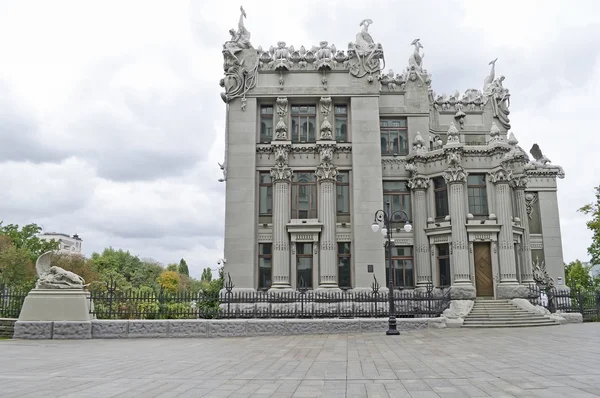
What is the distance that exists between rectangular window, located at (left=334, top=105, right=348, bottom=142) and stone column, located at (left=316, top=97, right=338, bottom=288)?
985 mm

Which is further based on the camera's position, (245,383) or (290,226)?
(290,226)

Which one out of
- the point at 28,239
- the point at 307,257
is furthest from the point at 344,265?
the point at 28,239

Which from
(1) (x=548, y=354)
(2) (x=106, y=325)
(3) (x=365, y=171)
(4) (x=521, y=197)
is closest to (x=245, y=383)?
(1) (x=548, y=354)

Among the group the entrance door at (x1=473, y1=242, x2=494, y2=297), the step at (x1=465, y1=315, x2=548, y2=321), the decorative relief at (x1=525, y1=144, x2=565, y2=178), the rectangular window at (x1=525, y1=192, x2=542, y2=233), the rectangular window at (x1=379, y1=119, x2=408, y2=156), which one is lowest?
the step at (x1=465, y1=315, x2=548, y2=321)

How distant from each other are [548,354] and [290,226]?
1981 centimetres

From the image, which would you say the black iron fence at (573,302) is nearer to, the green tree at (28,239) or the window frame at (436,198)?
the window frame at (436,198)

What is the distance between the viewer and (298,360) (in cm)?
1327

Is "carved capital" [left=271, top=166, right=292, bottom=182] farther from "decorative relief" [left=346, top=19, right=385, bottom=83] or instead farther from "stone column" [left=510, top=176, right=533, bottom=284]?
"stone column" [left=510, top=176, right=533, bottom=284]

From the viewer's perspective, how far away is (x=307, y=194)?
108 ft

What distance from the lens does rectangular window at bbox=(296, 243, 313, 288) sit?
3142 centimetres

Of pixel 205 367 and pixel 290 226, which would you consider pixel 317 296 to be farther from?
pixel 205 367

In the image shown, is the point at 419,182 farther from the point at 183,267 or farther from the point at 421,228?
the point at 183,267

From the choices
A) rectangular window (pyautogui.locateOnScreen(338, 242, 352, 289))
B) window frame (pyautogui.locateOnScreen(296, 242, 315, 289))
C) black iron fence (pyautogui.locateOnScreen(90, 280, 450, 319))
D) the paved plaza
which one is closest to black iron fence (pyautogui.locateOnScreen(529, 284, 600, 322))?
black iron fence (pyautogui.locateOnScreen(90, 280, 450, 319))

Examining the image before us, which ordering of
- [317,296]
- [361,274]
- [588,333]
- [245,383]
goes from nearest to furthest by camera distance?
[245,383]
[588,333]
[317,296]
[361,274]
